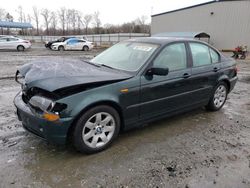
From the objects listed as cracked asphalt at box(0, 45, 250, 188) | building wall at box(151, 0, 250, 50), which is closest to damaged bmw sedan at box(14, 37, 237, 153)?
cracked asphalt at box(0, 45, 250, 188)

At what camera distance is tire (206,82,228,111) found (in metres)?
4.98

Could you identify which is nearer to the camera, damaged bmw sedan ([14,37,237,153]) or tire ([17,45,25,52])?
damaged bmw sedan ([14,37,237,153])

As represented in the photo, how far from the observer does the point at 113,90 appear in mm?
3229

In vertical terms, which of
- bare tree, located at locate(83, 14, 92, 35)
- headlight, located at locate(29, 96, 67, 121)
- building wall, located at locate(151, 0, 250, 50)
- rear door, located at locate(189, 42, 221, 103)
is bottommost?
headlight, located at locate(29, 96, 67, 121)

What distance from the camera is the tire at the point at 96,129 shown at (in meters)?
3.04

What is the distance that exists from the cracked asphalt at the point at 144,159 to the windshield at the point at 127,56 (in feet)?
3.85

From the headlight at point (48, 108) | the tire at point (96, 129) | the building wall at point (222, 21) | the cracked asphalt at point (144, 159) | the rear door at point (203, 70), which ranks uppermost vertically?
the building wall at point (222, 21)

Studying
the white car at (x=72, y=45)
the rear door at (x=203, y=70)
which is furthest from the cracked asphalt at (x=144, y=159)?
the white car at (x=72, y=45)

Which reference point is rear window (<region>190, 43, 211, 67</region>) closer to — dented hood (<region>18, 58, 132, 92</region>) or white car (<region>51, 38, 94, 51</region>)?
dented hood (<region>18, 58, 132, 92</region>)

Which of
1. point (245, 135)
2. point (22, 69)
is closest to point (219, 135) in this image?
point (245, 135)

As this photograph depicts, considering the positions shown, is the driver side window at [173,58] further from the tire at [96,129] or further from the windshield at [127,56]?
the tire at [96,129]

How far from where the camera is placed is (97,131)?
3.26m

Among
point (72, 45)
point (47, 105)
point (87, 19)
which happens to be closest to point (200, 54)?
point (47, 105)

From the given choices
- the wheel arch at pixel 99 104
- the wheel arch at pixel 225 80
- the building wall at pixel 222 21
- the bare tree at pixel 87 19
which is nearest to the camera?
the wheel arch at pixel 99 104
